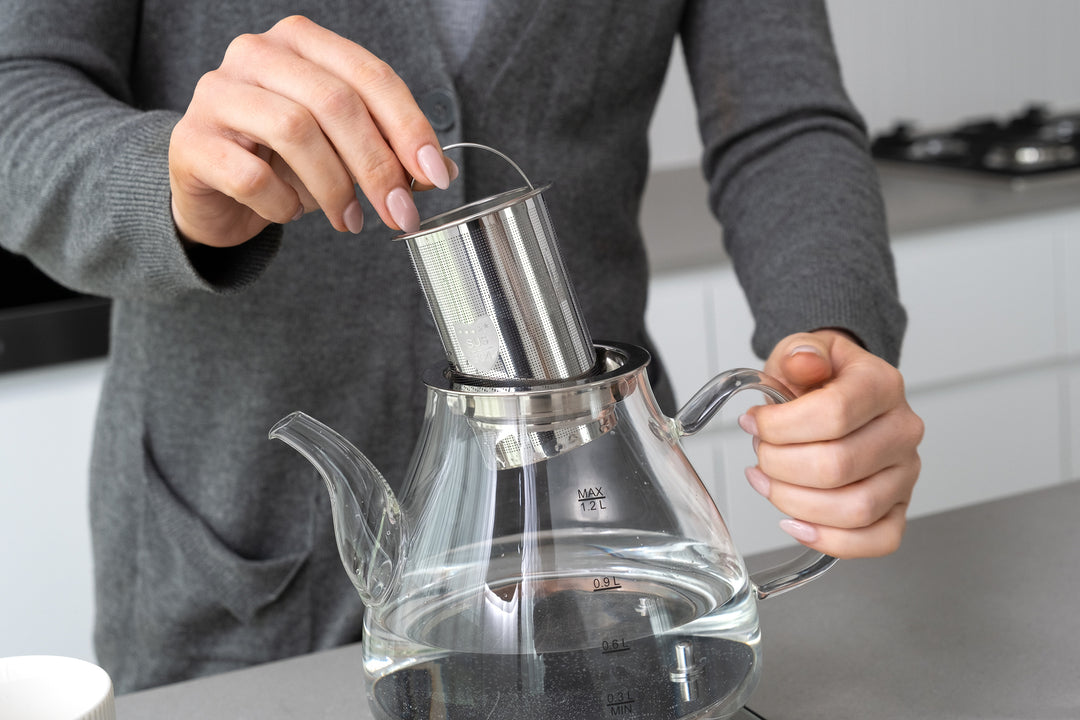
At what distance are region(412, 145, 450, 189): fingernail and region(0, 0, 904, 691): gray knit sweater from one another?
11.8 inches

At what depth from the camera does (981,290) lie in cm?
162

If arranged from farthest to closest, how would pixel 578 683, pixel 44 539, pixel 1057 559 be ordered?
pixel 44 539 < pixel 1057 559 < pixel 578 683

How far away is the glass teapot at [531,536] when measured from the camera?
0.43m

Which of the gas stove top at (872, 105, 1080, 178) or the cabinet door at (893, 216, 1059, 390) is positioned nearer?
the cabinet door at (893, 216, 1059, 390)

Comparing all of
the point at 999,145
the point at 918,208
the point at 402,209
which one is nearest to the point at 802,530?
the point at 402,209

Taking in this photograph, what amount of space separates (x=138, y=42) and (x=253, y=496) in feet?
1.04

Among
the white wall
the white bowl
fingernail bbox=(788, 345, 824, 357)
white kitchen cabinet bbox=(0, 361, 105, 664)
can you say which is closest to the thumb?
fingernail bbox=(788, 345, 824, 357)

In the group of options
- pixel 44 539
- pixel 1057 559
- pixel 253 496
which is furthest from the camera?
pixel 44 539

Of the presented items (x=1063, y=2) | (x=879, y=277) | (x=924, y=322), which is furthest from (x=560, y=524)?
(x=1063, y=2)

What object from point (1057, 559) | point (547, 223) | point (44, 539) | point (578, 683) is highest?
point (547, 223)

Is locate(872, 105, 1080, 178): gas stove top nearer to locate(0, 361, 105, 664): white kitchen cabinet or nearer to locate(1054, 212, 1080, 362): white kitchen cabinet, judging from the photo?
locate(1054, 212, 1080, 362): white kitchen cabinet

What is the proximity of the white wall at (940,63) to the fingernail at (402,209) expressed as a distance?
5.51 ft

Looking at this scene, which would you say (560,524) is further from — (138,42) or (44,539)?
(44,539)

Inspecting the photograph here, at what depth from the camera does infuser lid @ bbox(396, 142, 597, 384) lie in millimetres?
430
